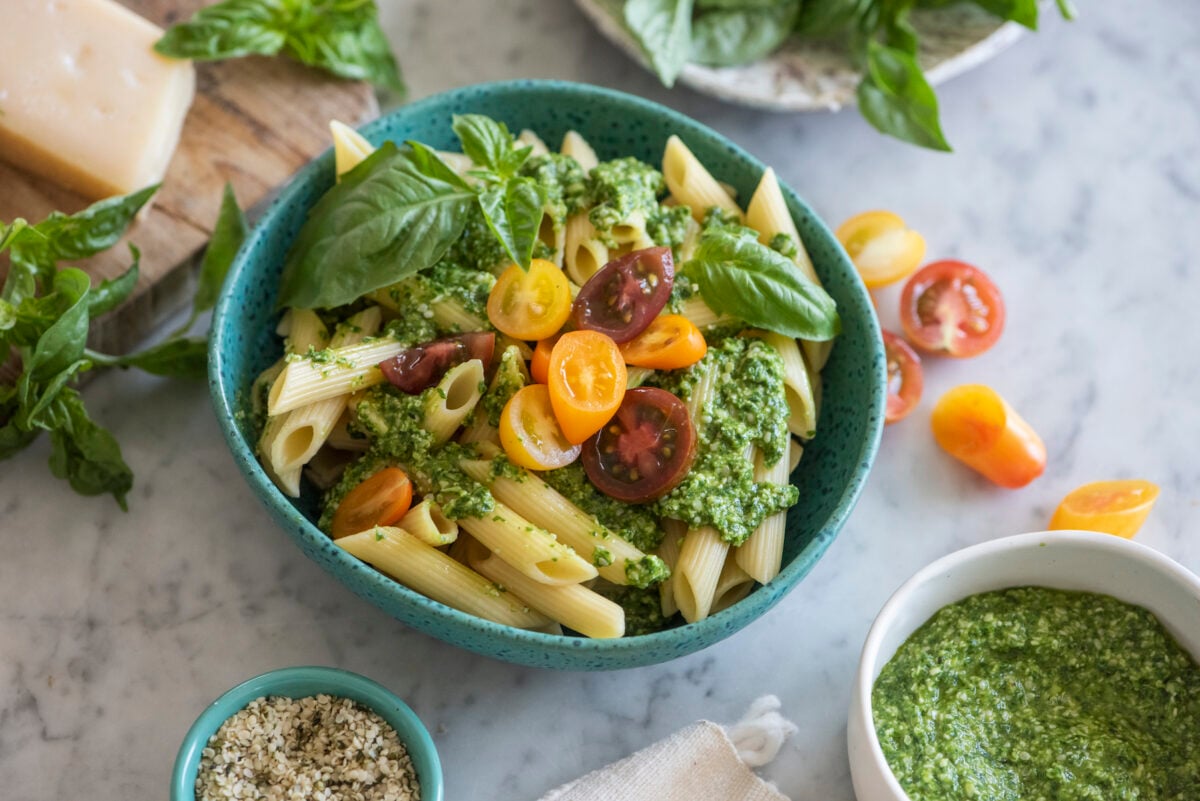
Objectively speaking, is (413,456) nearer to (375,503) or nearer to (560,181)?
(375,503)

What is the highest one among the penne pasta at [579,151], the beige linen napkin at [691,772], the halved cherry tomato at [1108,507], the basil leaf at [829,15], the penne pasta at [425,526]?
the basil leaf at [829,15]

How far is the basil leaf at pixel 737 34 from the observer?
2664 mm

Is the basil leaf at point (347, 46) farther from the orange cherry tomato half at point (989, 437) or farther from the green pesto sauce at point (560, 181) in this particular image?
the orange cherry tomato half at point (989, 437)

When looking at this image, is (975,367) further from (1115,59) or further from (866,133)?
(1115,59)

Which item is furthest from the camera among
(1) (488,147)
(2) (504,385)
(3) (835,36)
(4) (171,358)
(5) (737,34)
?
(3) (835,36)

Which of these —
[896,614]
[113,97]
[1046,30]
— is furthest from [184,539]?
[1046,30]

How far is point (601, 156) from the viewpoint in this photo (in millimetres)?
2471

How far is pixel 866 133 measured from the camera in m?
2.89

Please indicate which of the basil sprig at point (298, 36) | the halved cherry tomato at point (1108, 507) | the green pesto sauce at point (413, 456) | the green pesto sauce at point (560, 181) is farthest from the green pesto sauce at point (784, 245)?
the basil sprig at point (298, 36)

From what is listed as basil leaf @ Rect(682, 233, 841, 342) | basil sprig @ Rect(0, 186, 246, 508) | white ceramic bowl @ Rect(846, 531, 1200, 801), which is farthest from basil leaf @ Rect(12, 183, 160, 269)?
white ceramic bowl @ Rect(846, 531, 1200, 801)

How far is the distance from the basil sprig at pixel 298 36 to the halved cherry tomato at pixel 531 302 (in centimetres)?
86

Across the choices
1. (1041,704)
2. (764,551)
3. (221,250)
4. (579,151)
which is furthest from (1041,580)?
(221,250)

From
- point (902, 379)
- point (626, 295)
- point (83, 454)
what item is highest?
point (626, 295)

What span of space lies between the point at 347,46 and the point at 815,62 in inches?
41.5
